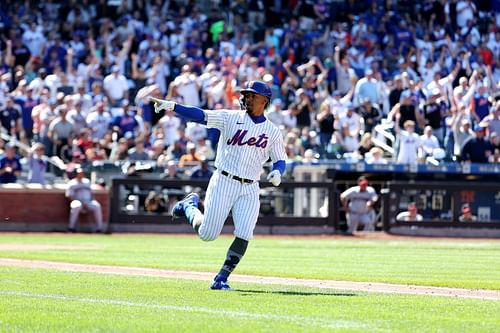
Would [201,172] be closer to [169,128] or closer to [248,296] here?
[169,128]

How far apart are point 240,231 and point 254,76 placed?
17.4 m

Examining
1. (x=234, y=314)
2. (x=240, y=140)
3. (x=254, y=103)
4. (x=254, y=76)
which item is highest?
(x=254, y=76)

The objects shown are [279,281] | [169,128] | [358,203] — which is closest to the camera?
[279,281]

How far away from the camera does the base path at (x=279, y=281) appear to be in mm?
11750

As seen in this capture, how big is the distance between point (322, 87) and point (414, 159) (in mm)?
4136

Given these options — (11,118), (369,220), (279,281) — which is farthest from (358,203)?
(279,281)

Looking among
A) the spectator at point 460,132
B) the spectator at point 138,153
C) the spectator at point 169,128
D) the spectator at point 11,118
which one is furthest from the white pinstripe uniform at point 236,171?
the spectator at point 11,118

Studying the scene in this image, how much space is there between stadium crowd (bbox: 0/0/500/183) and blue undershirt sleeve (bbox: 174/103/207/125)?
1416 cm

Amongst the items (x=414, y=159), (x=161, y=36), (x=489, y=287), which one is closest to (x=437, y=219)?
(x=414, y=159)

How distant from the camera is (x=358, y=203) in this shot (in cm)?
2548

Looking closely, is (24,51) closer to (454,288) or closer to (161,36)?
(161,36)

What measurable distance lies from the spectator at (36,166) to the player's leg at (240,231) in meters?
14.3

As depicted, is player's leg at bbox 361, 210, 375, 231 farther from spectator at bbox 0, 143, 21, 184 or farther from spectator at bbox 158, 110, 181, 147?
spectator at bbox 0, 143, 21, 184

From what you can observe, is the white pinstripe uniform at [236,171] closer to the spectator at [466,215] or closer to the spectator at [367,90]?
the spectator at [466,215]
